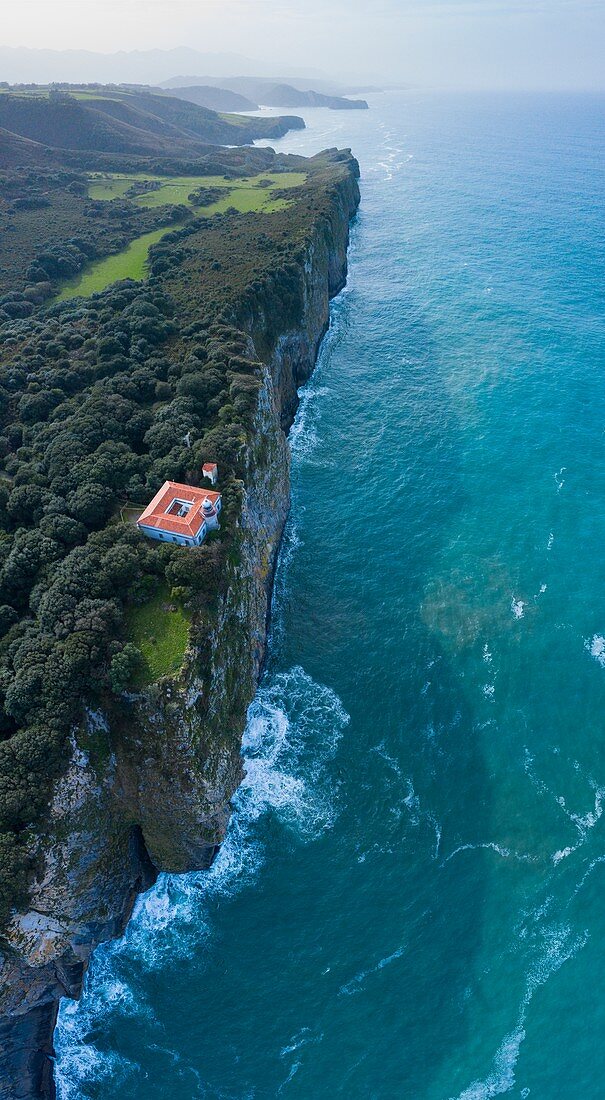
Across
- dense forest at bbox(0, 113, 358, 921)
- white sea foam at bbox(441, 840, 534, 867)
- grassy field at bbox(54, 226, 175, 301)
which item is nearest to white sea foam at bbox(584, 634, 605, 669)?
white sea foam at bbox(441, 840, 534, 867)

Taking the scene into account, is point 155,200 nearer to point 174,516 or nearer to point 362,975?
point 174,516

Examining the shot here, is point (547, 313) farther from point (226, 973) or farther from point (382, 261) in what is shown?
point (226, 973)

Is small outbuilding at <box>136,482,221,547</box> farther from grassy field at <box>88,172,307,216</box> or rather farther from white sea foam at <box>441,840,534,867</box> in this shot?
grassy field at <box>88,172,307,216</box>

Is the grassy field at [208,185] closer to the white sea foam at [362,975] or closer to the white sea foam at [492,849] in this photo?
the white sea foam at [492,849]

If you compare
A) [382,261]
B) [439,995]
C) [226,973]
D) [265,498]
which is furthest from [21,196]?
[439,995]

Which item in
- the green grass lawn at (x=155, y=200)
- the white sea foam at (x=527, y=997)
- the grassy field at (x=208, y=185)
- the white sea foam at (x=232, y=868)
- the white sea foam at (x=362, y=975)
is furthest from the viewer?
the grassy field at (x=208, y=185)

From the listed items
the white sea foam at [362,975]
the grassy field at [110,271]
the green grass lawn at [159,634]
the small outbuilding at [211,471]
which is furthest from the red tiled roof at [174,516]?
the grassy field at [110,271]

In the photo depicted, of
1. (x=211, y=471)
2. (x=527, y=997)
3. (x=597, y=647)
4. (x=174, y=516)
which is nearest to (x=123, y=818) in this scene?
(x=174, y=516)
